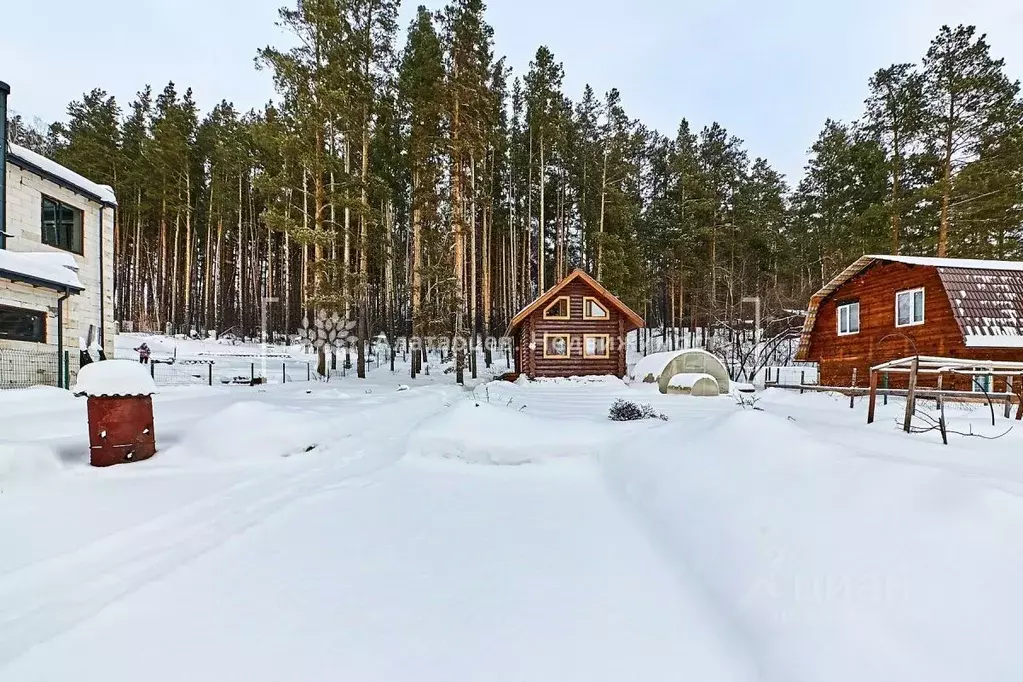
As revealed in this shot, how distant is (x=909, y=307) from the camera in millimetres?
15602

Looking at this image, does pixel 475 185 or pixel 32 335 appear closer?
pixel 32 335

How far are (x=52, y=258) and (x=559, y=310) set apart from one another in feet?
60.3

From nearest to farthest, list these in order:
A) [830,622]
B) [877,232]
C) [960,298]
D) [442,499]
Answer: [830,622] < [442,499] < [960,298] < [877,232]

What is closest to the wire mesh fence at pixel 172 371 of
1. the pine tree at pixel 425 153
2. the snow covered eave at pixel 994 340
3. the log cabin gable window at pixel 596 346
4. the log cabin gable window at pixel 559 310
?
the pine tree at pixel 425 153

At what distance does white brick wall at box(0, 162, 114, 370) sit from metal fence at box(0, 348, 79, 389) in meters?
0.33

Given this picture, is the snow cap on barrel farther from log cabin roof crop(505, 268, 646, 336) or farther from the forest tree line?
log cabin roof crop(505, 268, 646, 336)

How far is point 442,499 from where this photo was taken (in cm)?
530

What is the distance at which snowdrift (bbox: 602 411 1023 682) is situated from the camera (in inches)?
80.4

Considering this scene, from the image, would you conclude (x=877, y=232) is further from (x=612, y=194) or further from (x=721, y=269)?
(x=612, y=194)

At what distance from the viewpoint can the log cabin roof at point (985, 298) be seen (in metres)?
13.2

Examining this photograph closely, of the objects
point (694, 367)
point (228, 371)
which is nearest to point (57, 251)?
point (228, 371)

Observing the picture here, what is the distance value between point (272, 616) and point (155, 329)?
1614 inches

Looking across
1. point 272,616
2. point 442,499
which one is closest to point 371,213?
point 442,499

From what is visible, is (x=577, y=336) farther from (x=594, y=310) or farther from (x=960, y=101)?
(x=960, y=101)
